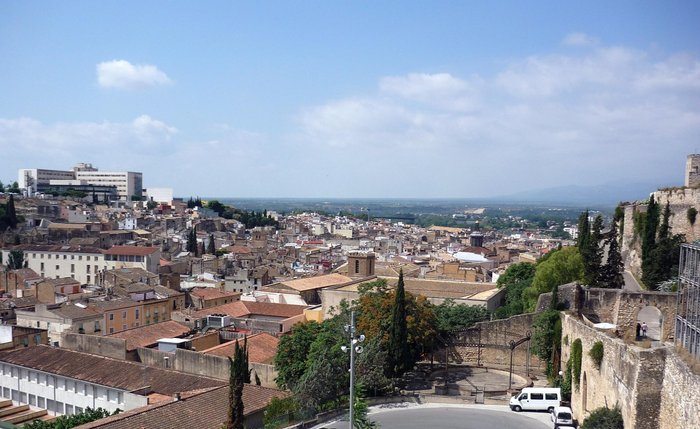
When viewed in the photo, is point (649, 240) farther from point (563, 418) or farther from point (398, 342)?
point (563, 418)

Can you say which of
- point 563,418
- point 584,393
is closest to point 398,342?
point 563,418

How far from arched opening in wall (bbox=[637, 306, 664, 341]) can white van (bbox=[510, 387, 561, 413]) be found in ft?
13.3

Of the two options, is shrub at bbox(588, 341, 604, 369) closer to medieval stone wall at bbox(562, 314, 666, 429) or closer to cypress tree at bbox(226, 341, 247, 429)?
medieval stone wall at bbox(562, 314, 666, 429)

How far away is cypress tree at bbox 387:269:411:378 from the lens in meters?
28.1

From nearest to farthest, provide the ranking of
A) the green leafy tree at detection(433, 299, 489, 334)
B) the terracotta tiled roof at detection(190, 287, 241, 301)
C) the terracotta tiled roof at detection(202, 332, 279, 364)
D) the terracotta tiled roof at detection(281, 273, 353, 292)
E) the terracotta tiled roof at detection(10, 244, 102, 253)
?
1. the terracotta tiled roof at detection(202, 332, 279, 364)
2. the green leafy tree at detection(433, 299, 489, 334)
3. the terracotta tiled roof at detection(281, 273, 353, 292)
4. the terracotta tiled roof at detection(190, 287, 241, 301)
5. the terracotta tiled roof at detection(10, 244, 102, 253)

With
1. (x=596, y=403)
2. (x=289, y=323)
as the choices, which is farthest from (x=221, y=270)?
(x=596, y=403)

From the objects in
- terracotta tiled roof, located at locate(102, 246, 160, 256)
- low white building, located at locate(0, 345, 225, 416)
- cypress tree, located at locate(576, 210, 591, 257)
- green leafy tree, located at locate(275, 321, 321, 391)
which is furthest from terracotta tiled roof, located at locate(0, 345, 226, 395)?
terracotta tiled roof, located at locate(102, 246, 160, 256)

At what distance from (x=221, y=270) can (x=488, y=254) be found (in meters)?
45.2

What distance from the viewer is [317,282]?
175 feet

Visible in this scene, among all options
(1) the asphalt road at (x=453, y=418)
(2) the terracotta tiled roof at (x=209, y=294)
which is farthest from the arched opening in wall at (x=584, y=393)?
(2) the terracotta tiled roof at (x=209, y=294)

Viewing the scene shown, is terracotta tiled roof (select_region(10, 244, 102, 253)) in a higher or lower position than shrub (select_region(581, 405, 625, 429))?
lower

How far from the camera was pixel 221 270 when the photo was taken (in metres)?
75.1

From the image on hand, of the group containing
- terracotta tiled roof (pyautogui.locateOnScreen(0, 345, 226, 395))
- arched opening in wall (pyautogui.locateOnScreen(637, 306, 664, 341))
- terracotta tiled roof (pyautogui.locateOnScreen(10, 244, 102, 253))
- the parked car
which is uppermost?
arched opening in wall (pyautogui.locateOnScreen(637, 306, 664, 341))

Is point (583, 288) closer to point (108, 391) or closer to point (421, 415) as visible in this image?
point (421, 415)
